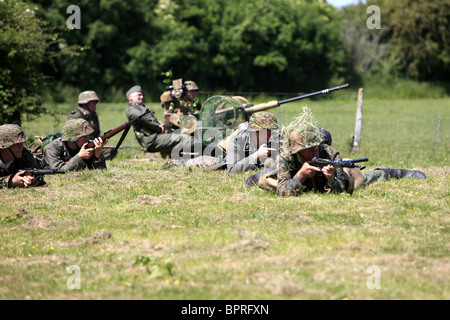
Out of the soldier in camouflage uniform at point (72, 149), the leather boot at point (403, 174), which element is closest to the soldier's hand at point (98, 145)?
the soldier in camouflage uniform at point (72, 149)

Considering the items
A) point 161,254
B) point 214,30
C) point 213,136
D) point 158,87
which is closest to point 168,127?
point 213,136

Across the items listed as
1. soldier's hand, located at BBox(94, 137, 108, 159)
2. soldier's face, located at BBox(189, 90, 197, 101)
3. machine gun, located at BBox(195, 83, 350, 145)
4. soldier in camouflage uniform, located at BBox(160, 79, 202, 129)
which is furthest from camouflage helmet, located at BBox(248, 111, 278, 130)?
soldier's face, located at BBox(189, 90, 197, 101)

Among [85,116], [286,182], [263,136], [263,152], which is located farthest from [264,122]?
[85,116]

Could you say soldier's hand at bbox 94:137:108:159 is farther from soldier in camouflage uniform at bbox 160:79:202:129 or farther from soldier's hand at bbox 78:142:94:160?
soldier in camouflage uniform at bbox 160:79:202:129

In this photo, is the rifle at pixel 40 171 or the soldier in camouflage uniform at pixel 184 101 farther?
the soldier in camouflage uniform at pixel 184 101

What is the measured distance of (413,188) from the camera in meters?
9.39

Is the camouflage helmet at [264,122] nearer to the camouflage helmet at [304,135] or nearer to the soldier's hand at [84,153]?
the camouflage helmet at [304,135]

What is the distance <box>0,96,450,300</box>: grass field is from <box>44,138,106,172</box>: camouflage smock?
0.33 meters

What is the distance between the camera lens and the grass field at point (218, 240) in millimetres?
5621

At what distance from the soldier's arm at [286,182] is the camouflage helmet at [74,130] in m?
3.96

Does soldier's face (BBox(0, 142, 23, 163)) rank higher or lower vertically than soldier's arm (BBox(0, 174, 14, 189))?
higher

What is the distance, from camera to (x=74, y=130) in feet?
35.9

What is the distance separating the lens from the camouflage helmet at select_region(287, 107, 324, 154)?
322 inches
